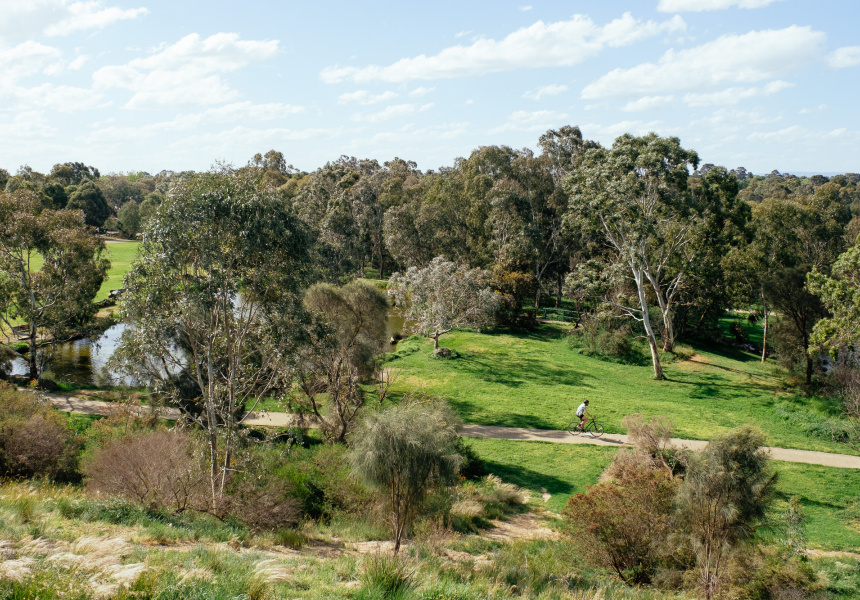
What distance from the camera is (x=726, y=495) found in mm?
9680

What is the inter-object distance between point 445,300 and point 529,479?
58.7 feet

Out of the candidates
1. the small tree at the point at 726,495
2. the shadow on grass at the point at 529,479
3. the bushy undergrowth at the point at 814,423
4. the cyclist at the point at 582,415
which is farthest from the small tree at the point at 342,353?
the bushy undergrowth at the point at 814,423

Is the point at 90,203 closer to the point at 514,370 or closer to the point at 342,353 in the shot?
the point at 514,370

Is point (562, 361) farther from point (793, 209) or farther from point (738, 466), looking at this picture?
point (738, 466)

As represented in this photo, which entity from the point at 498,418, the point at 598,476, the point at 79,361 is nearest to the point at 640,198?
the point at 498,418

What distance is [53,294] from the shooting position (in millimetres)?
27047

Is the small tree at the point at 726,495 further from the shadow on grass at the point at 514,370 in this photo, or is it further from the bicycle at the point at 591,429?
the shadow on grass at the point at 514,370

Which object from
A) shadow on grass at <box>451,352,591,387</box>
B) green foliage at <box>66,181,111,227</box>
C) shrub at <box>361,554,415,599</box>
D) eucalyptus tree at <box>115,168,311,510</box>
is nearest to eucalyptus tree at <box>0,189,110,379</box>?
eucalyptus tree at <box>115,168,311,510</box>

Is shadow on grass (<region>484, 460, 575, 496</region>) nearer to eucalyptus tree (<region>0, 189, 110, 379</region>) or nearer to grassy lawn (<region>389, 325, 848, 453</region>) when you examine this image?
grassy lawn (<region>389, 325, 848, 453</region>)

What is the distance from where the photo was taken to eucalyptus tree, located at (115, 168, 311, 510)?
1292cm

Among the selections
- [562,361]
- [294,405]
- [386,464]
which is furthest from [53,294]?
[562,361]

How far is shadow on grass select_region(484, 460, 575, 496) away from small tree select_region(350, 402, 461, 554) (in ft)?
21.9

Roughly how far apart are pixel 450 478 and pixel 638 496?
4076 millimetres

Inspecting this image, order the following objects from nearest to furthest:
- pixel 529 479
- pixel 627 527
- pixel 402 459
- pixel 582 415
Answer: pixel 402 459 → pixel 627 527 → pixel 529 479 → pixel 582 415
